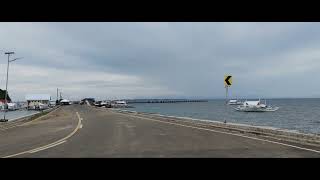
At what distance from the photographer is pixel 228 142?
65.3 ft

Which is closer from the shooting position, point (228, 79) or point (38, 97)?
point (228, 79)

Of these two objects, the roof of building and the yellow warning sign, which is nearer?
the yellow warning sign

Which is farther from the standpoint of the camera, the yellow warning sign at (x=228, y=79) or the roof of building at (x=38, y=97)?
the roof of building at (x=38, y=97)
